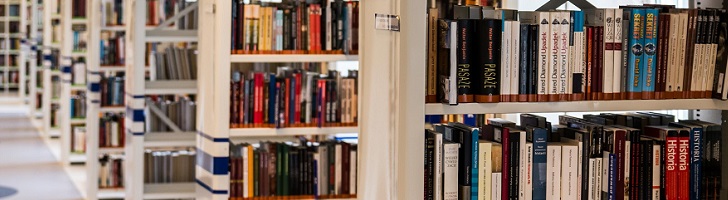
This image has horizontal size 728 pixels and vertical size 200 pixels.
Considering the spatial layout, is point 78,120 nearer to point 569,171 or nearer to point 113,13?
point 113,13

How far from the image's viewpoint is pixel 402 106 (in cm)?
243

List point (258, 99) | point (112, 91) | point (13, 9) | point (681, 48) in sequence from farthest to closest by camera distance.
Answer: point (13, 9) < point (112, 91) < point (258, 99) < point (681, 48)

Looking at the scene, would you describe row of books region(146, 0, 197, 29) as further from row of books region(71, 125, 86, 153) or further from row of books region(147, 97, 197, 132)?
row of books region(71, 125, 86, 153)

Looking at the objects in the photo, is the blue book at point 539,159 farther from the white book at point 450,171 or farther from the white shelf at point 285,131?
the white shelf at point 285,131

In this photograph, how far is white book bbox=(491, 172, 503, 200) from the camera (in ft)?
8.29

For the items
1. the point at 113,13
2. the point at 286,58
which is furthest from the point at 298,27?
the point at 113,13

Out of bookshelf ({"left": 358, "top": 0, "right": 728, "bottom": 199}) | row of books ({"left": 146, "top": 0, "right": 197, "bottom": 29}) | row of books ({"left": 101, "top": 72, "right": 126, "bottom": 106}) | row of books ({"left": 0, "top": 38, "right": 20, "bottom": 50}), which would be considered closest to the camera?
bookshelf ({"left": 358, "top": 0, "right": 728, "bottom": 199})

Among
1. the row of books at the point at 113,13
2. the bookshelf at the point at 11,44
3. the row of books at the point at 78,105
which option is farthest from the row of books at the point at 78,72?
the bookshelf at the point at 11,44

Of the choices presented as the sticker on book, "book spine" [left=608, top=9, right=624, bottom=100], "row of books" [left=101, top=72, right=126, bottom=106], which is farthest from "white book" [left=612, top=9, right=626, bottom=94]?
"row of books" [left=101, top=72, right=126, bottom=106]

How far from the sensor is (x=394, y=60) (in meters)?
2.46

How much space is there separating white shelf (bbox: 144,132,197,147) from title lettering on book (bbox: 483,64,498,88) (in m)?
3.57

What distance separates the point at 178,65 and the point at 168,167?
22.6 inches

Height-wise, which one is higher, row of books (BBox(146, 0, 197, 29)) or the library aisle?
row of books (BBox(146, 0, 197, 29))

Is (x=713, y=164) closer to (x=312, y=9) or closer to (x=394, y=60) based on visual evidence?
(x=394, y=60)
